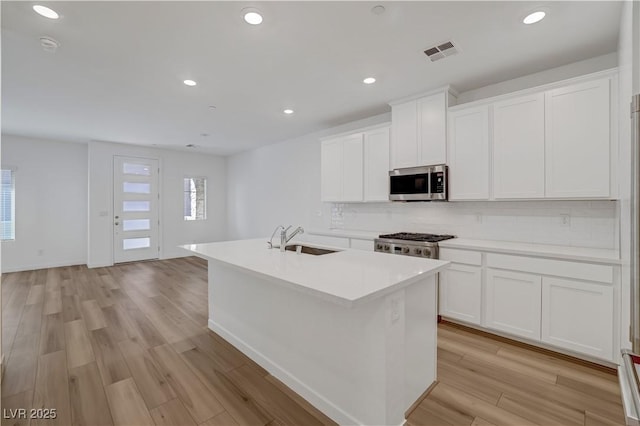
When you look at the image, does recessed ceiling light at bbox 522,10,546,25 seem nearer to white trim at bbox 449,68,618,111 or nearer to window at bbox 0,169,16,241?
white trim at bbox 449,68,618,111

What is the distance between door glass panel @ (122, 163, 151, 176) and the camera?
6609mm

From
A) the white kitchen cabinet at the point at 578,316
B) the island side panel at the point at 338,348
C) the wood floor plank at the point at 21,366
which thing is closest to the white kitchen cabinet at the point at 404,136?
the white kitchen cabinet at the point at 578,316

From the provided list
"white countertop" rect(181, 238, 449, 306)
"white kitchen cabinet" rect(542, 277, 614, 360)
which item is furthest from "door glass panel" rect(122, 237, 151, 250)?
"white kitchen cabinet" rect(542, 277, 614, 360)

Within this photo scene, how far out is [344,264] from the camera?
2.05 m

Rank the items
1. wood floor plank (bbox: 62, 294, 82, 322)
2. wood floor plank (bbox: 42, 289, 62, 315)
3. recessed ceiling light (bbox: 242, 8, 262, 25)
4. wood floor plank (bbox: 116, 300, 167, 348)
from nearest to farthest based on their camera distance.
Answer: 1. recessed ceiling light (bbox: 242, 8, 262, 25)
2. wood floor plank (bbox: 116, 300, 167, 348)
3. wood floor plank (bbox: 62, 294, 82, 322)
4. wood floor plank (bbox: 42, 289, 62, 315)

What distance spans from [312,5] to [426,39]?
3.37 feet

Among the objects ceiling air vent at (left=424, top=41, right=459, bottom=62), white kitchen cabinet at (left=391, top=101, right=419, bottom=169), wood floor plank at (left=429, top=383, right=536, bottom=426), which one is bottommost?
wood floor plank at (left=429, top=383, right=536, bottom=426)

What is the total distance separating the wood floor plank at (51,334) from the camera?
2.72 metres

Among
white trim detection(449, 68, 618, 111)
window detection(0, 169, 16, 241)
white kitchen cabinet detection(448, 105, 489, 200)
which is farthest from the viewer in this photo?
window detection(0, 169, 16, 241)

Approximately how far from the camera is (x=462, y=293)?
119 inches

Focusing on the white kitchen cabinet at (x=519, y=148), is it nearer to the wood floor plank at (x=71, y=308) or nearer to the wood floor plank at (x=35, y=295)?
the wood floor plank at (x=71, y=308)

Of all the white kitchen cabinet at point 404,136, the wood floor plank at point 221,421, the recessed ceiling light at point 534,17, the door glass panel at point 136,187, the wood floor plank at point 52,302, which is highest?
the recessed ceiling light at point 534,17

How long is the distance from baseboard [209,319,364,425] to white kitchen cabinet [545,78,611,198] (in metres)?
2.65

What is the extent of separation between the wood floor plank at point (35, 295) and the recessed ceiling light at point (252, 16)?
4.71 m
